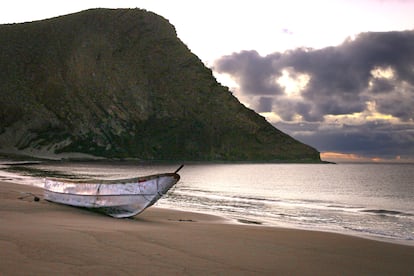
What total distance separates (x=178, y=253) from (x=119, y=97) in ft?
506

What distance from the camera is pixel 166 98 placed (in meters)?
170

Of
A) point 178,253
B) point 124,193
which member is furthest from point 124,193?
point 178,253

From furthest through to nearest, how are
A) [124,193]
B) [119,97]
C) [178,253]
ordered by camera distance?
[119,97], [124,193], [178,253]

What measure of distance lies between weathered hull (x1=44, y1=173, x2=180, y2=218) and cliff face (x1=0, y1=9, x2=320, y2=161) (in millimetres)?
129650

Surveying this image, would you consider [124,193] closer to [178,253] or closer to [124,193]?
[124,193]

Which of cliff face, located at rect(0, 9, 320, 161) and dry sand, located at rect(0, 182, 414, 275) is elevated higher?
cliff face, located at rect(0, 9, 320, 161)

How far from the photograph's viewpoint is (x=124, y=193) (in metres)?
17.4

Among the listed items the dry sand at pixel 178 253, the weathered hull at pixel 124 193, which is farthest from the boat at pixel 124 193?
the dry sand at pixel 178 253

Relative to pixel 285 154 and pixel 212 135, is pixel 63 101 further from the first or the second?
pixel 285 154

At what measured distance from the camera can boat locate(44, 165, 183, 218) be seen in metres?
17.2

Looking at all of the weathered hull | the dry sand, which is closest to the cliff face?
the weathered hull

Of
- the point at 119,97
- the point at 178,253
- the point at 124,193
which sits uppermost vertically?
the point at 119,97

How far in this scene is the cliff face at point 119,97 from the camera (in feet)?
481

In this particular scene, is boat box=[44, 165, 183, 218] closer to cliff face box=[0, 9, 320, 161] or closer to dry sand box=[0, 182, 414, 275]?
dry sand box=[0, 182, 414, 275]
